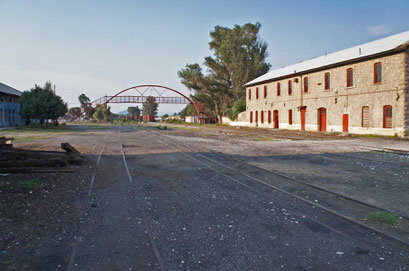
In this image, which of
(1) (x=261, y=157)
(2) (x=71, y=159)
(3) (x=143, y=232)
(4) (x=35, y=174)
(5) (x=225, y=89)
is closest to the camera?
(3) (x=143, y=232)

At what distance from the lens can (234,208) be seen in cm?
499

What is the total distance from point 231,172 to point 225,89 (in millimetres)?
47375

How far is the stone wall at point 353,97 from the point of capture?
795 inches

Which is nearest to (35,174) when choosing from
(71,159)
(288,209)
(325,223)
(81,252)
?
(71,159)

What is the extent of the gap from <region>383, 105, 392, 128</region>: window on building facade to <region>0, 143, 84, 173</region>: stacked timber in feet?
78.5

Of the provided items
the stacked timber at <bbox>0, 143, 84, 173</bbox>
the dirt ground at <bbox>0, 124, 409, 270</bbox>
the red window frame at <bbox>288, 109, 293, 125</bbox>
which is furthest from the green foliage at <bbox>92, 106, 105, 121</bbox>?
the dirt ground at <bbox>0, 124, 409, 270</bbox>

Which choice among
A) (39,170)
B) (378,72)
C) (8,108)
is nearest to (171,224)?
(39,170)

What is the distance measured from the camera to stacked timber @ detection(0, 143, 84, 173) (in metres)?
7.49

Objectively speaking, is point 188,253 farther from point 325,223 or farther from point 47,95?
point 47,95

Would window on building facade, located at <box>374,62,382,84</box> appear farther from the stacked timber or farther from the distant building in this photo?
the distant building

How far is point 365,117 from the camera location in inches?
902

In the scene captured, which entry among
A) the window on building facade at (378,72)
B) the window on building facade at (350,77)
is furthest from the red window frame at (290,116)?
the window on building facade at (378,72)

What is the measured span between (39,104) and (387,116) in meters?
43.9

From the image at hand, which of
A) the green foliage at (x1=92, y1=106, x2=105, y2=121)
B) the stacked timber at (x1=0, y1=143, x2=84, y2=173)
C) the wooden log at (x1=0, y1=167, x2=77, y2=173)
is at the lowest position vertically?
the wooden log at (x1=0, y1=167, x2=77, y2=173)
